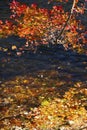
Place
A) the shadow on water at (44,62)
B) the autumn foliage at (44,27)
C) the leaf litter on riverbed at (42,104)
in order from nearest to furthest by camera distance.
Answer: the leaf litter on riverbed at (42,104)
the shadow on water at (44,62)
the autumn foliage at (44,27)

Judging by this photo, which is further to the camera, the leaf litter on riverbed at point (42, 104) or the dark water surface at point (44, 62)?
the dark water surface at point (44, 62)

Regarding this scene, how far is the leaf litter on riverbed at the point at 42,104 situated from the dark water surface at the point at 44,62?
78cm

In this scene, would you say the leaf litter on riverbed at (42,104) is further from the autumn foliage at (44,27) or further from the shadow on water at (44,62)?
the autumn foliage at (44,27)

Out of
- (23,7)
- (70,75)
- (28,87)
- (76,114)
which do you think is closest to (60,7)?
(23,7)

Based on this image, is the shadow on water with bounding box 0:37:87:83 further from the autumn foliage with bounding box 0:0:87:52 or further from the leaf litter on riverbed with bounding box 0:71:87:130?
the autumn foliage with bounding box 0:0:87:52

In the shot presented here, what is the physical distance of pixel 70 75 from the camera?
2156 centimetres

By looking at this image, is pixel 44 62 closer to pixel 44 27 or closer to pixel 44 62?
pixel 44 62

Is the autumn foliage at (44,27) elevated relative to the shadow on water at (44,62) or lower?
elevated

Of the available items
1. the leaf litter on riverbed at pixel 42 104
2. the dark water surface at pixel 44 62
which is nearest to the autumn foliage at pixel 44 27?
the dark water surface at pixel 44 62

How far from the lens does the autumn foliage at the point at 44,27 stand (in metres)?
26.0

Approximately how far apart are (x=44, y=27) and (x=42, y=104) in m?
10.7

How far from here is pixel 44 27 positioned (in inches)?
1072

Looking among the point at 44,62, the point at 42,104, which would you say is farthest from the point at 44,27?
the point at 42,104

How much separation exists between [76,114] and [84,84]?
3.41m
